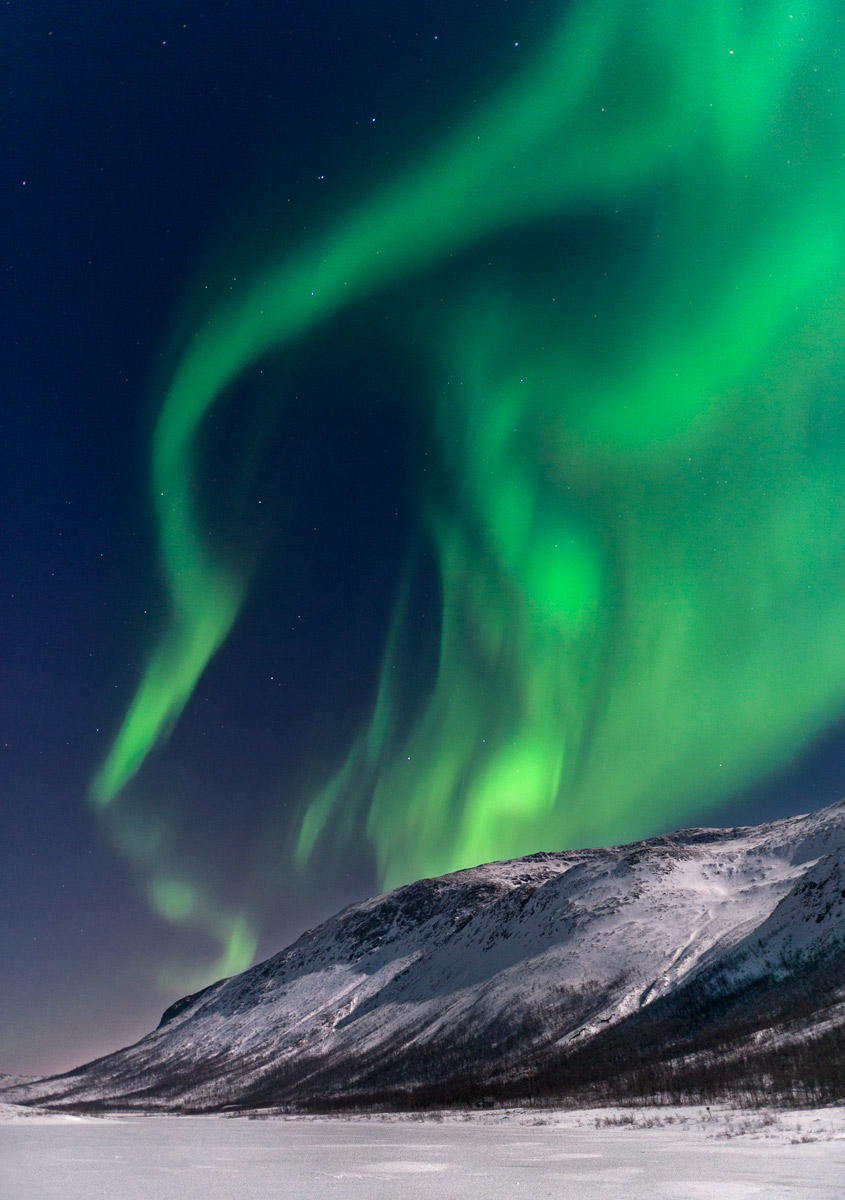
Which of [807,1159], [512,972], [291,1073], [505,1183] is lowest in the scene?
[291,1073]

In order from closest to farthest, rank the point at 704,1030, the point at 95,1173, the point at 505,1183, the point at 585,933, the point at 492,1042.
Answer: the point at 505,1183 < the point at 95,1173 < the point at 704,1030 < the point at 492,1042 < the point at 585,933

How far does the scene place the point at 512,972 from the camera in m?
179

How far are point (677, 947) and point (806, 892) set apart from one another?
1353 inches

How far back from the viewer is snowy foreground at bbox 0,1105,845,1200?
16.4 meters

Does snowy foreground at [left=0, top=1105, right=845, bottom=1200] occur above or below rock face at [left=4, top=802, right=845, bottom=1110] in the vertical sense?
above

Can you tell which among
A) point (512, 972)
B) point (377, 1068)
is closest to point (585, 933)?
point (512, 972)

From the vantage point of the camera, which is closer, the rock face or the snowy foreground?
the snowy foreground

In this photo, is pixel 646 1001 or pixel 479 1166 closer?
pixel 479 1166

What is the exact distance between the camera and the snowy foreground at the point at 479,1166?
647 inches

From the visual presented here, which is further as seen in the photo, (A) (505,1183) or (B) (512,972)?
(B) (512,972)

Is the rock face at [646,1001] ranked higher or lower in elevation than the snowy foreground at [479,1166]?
lower

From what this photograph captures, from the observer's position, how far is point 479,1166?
75.8ft

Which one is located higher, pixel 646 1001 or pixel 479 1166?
pixel 479 1166

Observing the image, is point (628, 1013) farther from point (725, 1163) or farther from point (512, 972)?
point (725, 1163)
